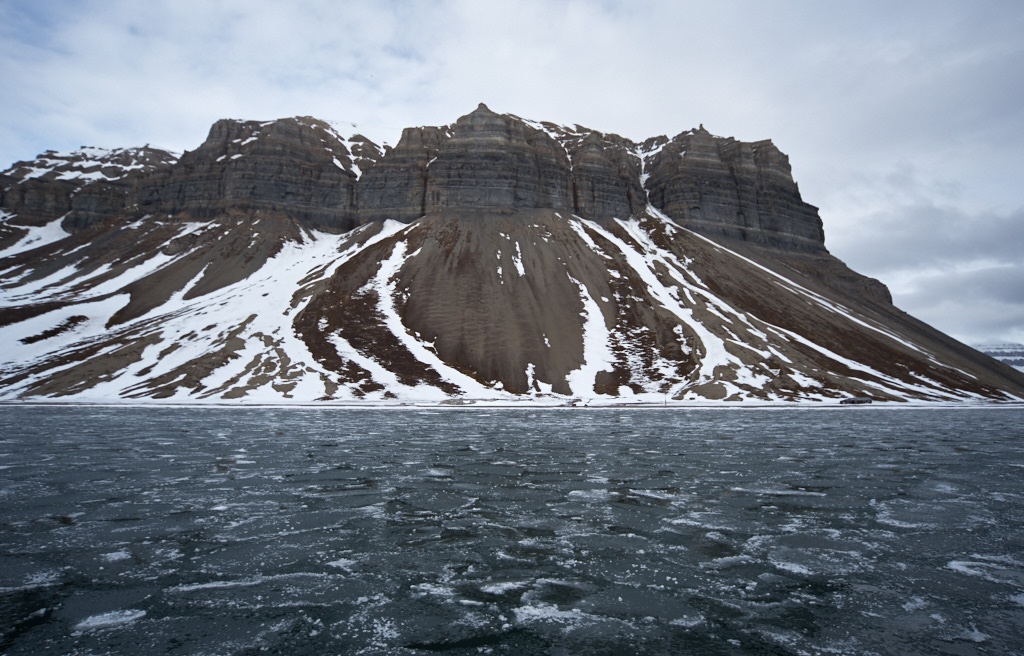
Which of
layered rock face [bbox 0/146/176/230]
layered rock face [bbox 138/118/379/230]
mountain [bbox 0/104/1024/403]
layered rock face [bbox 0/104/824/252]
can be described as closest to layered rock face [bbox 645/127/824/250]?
layered rock face [bbox 0/104/824/252]

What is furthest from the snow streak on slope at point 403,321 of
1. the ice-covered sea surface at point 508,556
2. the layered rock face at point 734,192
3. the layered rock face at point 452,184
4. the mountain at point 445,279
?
the ice-covered sea surface at point 508,556

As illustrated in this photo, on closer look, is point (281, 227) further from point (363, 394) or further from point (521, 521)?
point (521, 521)

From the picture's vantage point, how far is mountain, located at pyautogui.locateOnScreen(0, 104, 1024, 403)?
85.3m

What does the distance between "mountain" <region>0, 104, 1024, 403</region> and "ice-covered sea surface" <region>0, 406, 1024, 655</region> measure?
60.8m

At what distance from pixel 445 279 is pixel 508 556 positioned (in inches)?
4012

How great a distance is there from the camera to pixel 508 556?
10617mm

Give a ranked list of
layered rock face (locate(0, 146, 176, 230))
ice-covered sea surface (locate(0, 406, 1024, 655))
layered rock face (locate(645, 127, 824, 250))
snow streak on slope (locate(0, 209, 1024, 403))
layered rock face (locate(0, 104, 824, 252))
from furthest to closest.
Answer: layered rock face (locate(0, 146, 176, 230)), layered rock face (locate(645, 127, 824, 250)), layered rock face (locate(0, 104, 824, 252)), snow streak on slope (locate(0, 209, 1024, 403)), ice-covered sea surface (locate(0, 406, 1024, 655))

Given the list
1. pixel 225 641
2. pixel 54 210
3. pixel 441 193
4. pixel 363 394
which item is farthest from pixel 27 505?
pixel 54 210

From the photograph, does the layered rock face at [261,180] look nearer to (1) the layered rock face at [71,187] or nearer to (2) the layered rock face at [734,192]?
(1) the layered rock face at [71,187]

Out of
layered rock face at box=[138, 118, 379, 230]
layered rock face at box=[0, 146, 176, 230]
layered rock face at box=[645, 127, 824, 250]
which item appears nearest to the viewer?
layered rock face at box=[138, 118, 379, 230]

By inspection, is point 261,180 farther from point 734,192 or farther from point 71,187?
point 734,192

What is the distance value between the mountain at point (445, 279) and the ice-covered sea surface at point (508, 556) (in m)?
60.8

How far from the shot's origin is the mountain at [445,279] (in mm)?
85312

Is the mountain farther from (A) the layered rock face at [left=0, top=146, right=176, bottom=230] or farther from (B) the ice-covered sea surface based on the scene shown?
(B) the ice-covered sea surface
